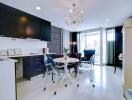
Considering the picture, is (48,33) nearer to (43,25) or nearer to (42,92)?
(43,25)

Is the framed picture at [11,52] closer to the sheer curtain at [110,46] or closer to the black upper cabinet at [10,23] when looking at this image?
the black upper cabinet at [10,23]

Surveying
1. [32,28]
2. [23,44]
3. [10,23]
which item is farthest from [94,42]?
[10,23]

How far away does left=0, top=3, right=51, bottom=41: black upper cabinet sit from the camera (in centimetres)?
345

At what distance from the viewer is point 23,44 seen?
451 cm

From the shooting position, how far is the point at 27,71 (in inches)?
159

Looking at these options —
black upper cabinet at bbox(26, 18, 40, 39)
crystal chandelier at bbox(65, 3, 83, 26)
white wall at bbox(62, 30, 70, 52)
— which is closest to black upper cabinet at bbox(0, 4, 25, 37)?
black upper cabinet at bbox(26, 18, 40, 39)

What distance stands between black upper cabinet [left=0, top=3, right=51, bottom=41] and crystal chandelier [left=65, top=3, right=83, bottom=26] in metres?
1.53

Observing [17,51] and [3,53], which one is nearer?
[3,53]

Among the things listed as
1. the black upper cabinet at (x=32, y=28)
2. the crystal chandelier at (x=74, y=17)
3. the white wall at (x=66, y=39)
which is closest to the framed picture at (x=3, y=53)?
the black upper cabinet at (x=32, y=28)

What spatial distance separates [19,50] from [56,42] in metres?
2.98

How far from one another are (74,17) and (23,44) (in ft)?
7.71

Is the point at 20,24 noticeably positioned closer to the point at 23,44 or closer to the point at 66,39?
the point at 23,44

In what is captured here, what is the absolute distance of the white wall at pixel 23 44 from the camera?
3801 mm

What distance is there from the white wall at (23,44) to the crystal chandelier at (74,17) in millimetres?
1984
